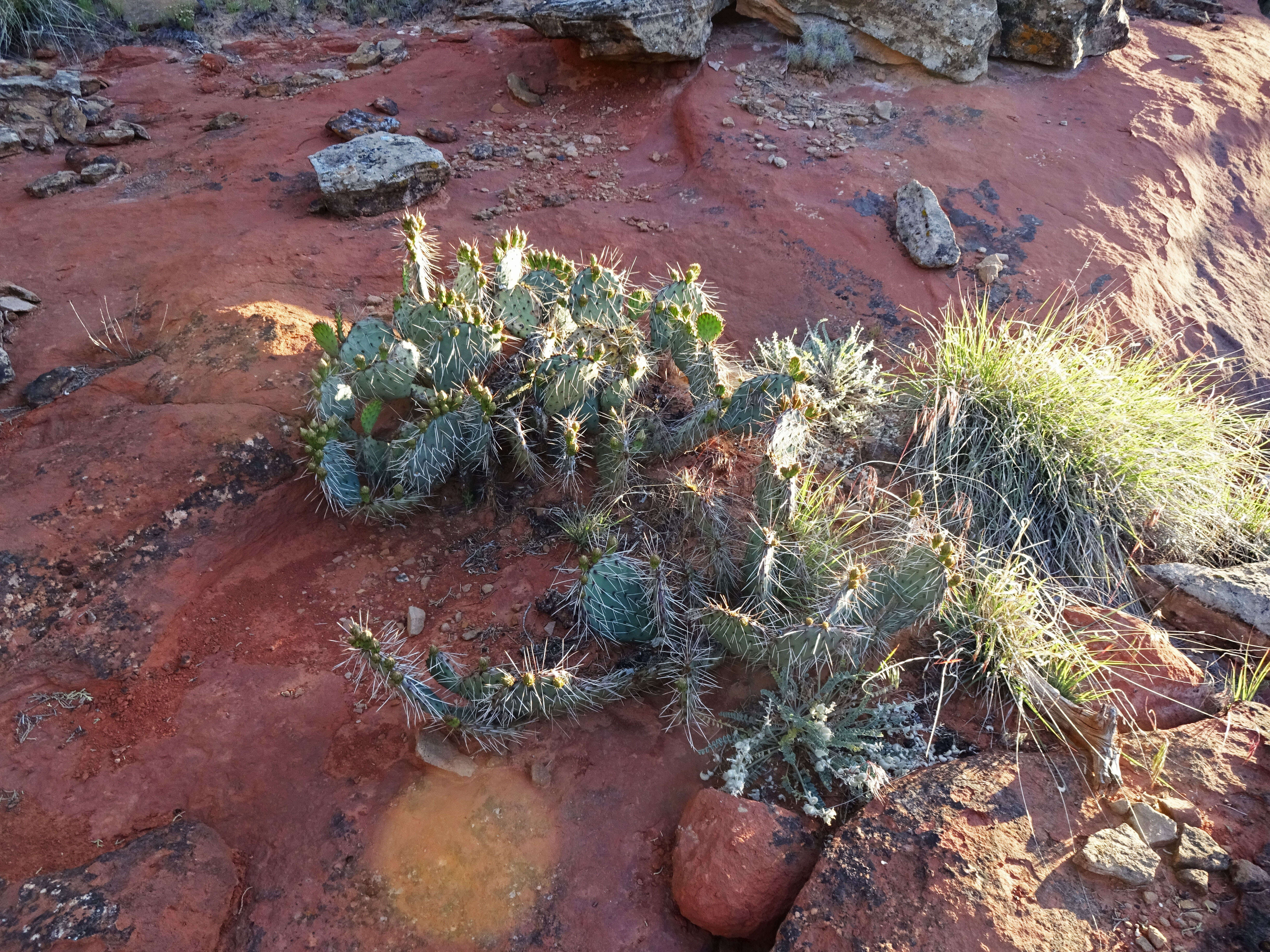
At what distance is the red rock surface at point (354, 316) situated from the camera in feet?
7.93

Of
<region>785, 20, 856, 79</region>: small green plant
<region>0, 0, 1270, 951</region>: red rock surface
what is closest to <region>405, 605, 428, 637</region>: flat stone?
<region>0, 0, 1270, 951</region>: red rock surface

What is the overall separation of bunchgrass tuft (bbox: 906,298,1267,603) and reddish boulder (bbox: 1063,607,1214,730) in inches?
14.1

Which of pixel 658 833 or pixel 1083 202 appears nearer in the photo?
pixel 658 833

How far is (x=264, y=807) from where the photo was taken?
8.09 ft

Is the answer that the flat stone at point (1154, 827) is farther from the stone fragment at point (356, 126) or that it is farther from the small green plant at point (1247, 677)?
the stone fragment at point (356, 126)

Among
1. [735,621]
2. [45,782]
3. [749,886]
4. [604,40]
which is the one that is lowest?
[45,782]

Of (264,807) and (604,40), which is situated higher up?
(604,40)

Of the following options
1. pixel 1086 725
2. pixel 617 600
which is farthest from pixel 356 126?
pixel 1086 725

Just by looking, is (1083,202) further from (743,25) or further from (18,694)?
(18,694)

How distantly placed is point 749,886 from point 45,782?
2125mm

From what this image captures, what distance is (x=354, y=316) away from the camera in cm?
420

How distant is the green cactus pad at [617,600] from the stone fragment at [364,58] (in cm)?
616

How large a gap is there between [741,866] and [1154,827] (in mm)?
1042

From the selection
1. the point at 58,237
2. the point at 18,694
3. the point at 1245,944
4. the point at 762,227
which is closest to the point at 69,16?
the point at 58,237
